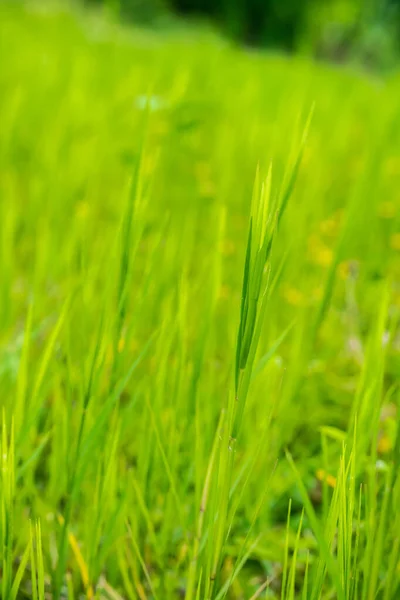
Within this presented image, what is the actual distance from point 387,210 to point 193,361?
103 cm

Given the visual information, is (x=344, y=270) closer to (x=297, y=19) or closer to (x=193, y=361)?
(x=193, y=361)

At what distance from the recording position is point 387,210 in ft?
4.74

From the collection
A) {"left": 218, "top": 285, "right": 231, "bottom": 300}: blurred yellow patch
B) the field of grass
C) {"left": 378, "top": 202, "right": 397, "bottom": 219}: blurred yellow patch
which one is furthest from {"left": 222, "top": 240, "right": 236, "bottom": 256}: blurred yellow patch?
{"left": 378, "top": 202, "right": 397, "bottom": 219}: blurred yellow patch

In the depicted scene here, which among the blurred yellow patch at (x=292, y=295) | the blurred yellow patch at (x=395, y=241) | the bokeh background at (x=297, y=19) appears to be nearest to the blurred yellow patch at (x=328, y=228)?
the blurred yellow patch at (x=395, y=241)

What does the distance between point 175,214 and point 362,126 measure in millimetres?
1393

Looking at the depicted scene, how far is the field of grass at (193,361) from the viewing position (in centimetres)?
44

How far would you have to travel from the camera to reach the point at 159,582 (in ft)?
1.76

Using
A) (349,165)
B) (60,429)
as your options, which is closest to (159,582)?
(60,429)

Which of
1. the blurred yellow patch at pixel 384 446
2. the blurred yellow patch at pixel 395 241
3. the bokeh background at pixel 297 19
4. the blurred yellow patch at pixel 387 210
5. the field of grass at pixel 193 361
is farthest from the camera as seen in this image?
the bokeh background at pixel 297 19

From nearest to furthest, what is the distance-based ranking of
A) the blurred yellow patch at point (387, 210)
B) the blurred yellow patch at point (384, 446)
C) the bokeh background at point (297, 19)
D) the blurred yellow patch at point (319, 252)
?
the blurred yellow patch at point (384, 446) → the blurred yellow patch at point (319, 252) → the blurred yellow patch at point (387, 210) → the bokeh background at point (297, 19)

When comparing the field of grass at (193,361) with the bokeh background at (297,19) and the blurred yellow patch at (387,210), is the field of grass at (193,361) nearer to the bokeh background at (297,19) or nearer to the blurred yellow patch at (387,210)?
the blurred yellow patch at (387,210)

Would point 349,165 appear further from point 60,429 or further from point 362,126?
point 60,429

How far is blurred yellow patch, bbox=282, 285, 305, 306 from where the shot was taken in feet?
3.35

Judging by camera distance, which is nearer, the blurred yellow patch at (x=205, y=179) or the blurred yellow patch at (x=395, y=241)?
the blurred yellow patch at (x=395, y=241)
